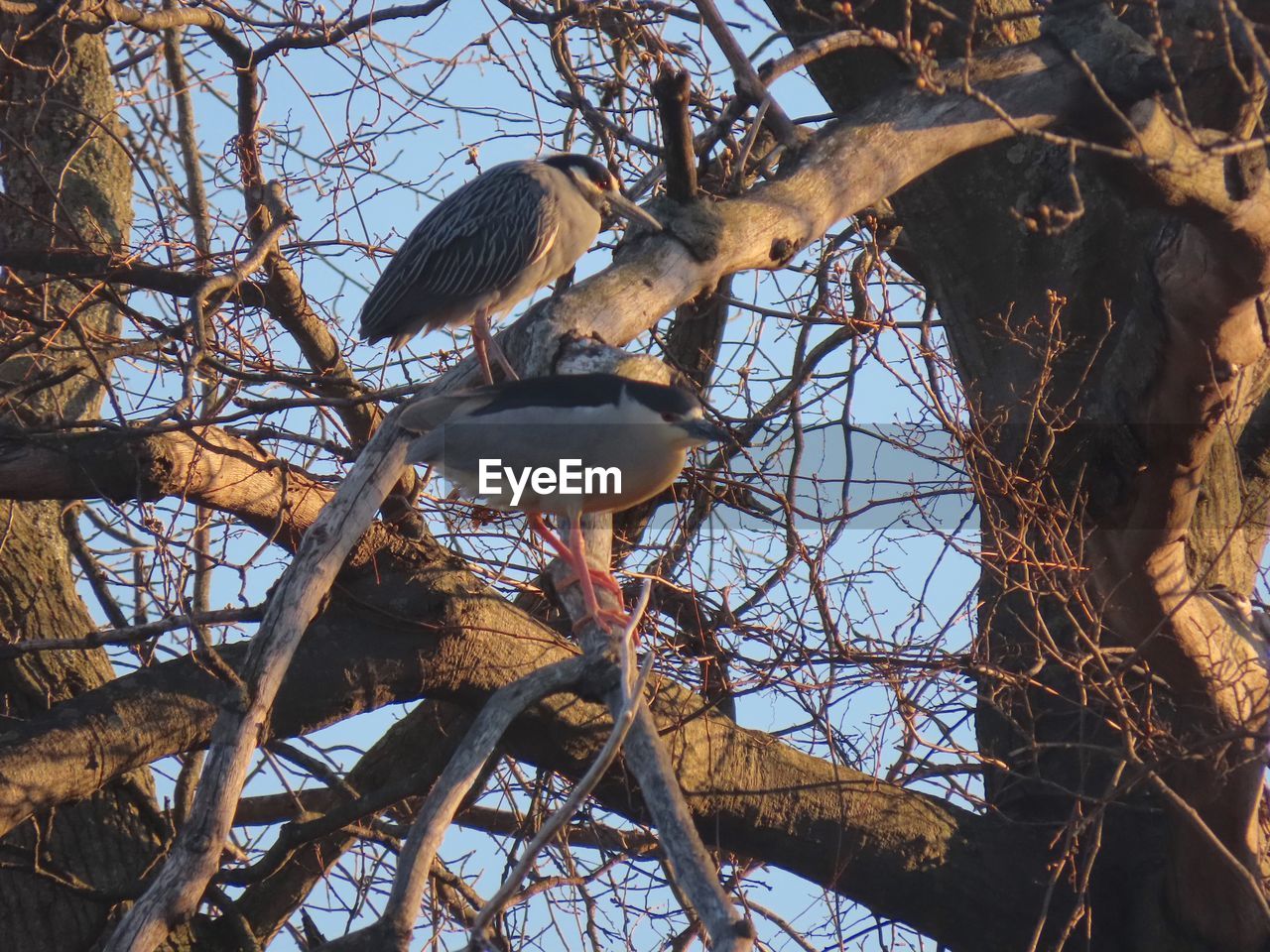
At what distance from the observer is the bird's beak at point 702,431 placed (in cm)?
341

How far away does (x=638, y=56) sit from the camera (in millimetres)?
5438

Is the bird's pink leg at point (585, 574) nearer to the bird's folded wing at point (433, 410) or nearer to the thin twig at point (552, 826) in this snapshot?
the bird's folded wing at point (433, 410)

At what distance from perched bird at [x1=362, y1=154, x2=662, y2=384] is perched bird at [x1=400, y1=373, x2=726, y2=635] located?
129cm

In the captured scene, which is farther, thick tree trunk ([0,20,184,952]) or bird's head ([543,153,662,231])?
bird's head ([543,153,662,231])

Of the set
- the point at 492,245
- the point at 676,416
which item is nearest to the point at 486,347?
the point at 492,245

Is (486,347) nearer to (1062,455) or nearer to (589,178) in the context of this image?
(589,178)

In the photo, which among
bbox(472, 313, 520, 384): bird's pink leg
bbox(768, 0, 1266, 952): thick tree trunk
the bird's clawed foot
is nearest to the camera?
the bird's clawed foot

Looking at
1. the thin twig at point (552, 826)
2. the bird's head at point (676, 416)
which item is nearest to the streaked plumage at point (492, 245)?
the bird's head at point (676, 416)

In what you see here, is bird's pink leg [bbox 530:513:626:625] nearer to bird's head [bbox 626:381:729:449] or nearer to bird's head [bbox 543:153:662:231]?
bird's head [bbox 626:381:729:449]

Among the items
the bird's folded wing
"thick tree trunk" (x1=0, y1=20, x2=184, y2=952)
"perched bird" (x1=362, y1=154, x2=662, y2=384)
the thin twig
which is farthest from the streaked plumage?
the thin twig

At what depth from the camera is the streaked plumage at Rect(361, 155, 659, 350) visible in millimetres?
4922

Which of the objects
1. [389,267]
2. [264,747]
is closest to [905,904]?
[264,747]

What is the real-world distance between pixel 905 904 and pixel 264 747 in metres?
2.26

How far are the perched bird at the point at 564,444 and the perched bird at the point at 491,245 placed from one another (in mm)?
1286
